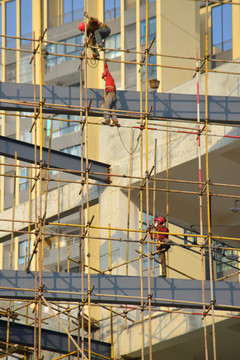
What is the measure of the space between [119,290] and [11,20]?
47585 mm

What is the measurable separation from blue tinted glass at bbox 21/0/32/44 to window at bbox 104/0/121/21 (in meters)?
7.13

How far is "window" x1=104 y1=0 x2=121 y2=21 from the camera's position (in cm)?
5844

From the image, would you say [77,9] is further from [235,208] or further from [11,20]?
[235,208]

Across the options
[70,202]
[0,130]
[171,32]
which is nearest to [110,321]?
[70,202]

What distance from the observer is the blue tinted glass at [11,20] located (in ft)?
212

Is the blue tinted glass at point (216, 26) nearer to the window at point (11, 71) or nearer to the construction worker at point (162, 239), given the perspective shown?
the window at point (11, 71)

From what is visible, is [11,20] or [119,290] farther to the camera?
[11,20]

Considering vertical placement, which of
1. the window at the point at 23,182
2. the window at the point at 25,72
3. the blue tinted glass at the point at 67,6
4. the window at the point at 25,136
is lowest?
the window at the point at 23,182

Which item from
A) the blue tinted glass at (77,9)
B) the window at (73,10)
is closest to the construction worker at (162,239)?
the window at (73,10)

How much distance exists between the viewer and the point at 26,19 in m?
64.1

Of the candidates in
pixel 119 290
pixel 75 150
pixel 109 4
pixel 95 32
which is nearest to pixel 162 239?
pixel 119 290

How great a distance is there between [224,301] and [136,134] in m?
7.06

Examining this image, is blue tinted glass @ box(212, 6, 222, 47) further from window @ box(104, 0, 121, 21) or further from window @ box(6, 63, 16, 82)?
window @ box(6, 63, 16, 82)

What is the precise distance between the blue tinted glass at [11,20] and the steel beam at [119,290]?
153ft
